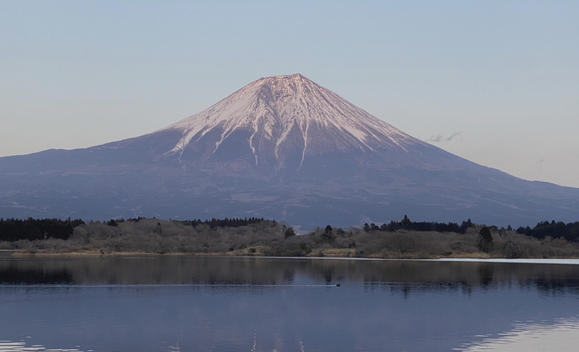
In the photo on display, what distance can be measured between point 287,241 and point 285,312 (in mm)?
92472

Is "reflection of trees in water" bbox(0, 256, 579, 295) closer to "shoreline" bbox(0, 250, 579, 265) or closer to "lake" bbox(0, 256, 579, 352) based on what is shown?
"lake" bbox(0, 256, 579, 352)

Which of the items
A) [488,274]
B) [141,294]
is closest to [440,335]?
[141,294]

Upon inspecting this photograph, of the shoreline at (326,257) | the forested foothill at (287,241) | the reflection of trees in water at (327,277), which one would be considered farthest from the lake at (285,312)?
the forested foothill at (287,241)

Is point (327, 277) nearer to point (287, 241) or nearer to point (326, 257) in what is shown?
point (326, 257)

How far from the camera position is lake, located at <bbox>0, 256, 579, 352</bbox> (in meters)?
31.7

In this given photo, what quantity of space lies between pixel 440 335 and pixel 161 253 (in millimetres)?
103969

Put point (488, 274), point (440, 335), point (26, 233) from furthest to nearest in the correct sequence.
→ point (26, 233) → point (488, 274) → point (440, 335)

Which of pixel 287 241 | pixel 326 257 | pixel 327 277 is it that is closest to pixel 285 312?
pixel 327 277

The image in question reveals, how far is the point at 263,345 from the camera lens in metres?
31.0

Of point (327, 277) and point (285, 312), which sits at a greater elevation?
point (327, 277)

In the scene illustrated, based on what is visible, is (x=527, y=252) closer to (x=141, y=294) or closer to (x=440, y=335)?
(x=141, y=294)

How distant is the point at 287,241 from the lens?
135250 mm

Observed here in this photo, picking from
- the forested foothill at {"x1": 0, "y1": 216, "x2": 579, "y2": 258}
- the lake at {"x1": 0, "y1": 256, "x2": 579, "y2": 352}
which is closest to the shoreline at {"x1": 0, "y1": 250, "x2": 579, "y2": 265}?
the forested foothill at {"x1": 0, "y1": 216, "x2": 579, "y2": 258}

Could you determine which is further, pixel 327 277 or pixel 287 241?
pixel 287 241
